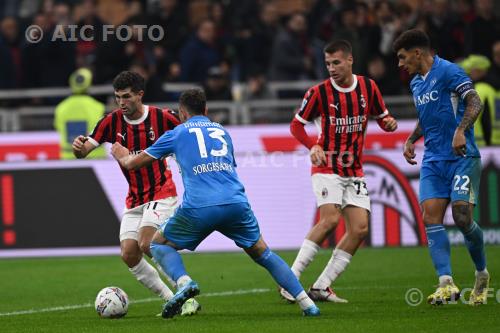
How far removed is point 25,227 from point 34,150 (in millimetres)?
2559

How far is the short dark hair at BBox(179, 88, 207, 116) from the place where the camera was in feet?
30.6

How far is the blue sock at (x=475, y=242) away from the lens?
9.84m

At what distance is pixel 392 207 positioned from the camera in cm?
1622

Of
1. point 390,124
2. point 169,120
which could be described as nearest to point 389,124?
point 390,124

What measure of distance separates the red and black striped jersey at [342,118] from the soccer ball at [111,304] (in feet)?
8.24

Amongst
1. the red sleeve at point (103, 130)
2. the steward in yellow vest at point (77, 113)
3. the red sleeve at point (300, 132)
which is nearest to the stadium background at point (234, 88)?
the steward in yellow vest at point (77, 113)

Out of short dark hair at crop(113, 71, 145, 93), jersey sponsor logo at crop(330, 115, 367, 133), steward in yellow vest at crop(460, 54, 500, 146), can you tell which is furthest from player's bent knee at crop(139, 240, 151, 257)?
steward in yellow vest at crop(460, 54, 500, 146)

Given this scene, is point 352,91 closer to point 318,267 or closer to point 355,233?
point 355,233

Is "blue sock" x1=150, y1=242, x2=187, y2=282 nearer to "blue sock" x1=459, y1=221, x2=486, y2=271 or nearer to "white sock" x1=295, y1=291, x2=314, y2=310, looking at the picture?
"white sock" x1=295, y1=291, x2=314, y2=310

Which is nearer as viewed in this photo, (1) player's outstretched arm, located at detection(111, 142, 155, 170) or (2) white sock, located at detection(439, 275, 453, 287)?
(1) player's outstretched arm, located at detection(111, 142, 155, 170)

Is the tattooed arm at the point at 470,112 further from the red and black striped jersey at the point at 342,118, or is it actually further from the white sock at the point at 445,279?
the red and black striped jersey at the point at 342,118

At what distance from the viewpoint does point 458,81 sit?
9.89m

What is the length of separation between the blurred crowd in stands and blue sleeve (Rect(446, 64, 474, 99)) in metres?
8.25

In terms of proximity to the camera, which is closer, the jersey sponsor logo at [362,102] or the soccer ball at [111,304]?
the soccer ball at [111,304]
